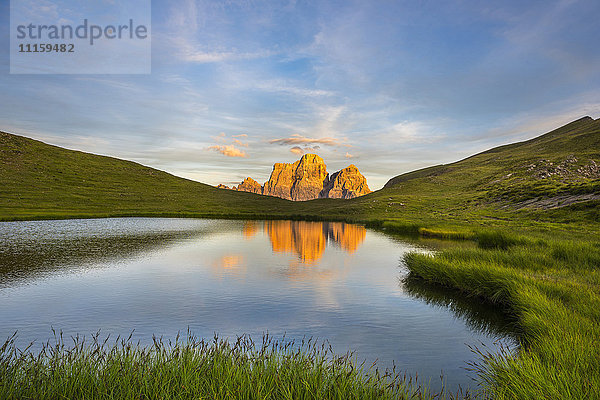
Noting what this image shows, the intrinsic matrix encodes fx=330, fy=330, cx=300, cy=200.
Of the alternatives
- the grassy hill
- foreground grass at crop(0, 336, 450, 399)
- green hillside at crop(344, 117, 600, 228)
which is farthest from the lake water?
the grassy hill

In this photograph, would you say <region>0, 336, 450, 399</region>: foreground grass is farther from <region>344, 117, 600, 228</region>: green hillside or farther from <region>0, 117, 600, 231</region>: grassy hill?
<region>0, 117, 600, 231</region>: grassy hill

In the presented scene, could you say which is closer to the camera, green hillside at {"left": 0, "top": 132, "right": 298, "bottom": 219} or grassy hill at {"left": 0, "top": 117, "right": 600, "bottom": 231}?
grassy hill at {"left": 0, "top": 117, "right": 600, "bottom": 231}

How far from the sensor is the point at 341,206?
162 meters

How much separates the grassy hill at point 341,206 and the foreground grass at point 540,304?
34925mm

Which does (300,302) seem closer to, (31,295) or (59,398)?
(59,398)

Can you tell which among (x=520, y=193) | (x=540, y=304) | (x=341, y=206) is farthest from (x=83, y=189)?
(x=540, y=304)

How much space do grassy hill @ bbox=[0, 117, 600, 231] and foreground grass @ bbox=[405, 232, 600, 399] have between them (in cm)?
3493

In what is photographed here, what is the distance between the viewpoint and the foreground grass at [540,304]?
23.6 feet

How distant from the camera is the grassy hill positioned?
2810 inches

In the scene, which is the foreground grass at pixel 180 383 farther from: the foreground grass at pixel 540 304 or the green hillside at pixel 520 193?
the green hillside at pixel 520 193

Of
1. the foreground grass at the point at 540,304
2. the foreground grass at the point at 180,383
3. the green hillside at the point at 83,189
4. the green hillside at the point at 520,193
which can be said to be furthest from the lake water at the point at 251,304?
the green hillside at the point at 83,189

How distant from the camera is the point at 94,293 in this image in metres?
19.6

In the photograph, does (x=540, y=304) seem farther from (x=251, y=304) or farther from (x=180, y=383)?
(x=180, y=383)

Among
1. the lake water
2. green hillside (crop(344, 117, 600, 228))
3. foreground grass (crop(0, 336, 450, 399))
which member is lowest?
the lake water
